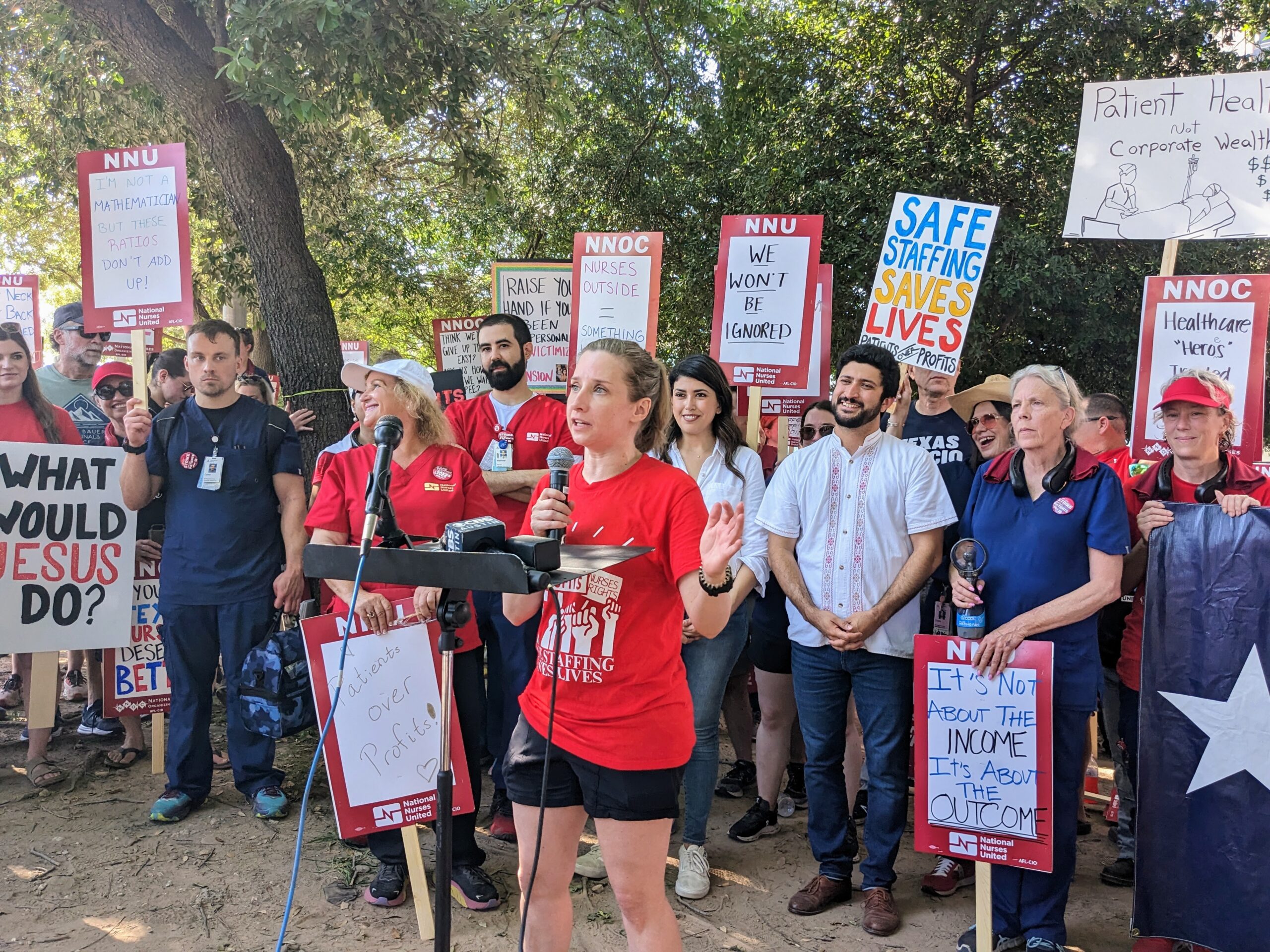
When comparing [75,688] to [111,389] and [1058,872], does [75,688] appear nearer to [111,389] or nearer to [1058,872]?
[111,389]

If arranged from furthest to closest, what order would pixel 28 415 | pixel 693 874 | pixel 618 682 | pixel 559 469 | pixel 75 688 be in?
1. pixel 75 688
2. pixel 28 415
3. pixel 693 874
4. pixel 618 682
5. pixel 559 469

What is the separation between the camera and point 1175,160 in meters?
4.73

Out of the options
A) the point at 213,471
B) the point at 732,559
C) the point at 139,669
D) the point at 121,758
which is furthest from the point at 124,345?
the point at 732,559

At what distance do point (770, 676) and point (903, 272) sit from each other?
2.25 metres

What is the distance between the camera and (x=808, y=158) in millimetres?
12312

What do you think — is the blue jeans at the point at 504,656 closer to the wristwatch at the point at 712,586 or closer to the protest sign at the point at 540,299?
the wristwatch at the point at 712,586

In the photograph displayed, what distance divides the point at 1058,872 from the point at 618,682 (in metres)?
2.03

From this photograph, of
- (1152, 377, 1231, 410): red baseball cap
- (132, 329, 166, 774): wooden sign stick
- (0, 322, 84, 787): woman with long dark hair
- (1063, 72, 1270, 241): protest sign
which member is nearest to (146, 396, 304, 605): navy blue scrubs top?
(132, 329, 166, 774): wooden sign stick

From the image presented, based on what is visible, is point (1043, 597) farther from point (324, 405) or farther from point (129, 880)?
point (324, 405)

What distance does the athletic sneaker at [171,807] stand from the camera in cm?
436

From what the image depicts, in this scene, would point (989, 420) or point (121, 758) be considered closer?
point (121, 758)

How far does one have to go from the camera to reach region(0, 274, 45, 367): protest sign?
886cm

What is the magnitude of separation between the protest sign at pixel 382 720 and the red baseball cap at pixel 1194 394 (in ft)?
9.81

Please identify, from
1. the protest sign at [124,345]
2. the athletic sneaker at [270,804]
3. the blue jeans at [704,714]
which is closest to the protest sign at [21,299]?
the protest sign at [124,345]
